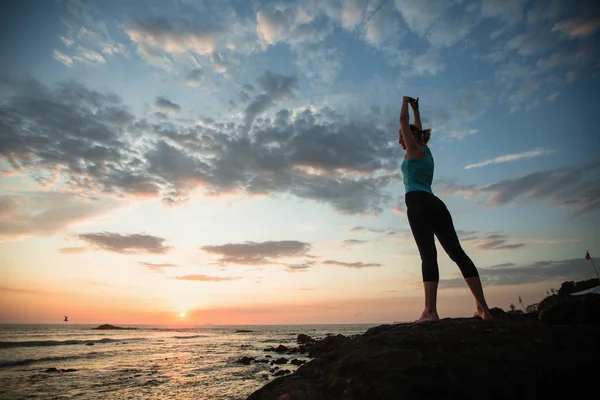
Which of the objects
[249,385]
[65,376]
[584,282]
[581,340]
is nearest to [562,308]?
[581,340]

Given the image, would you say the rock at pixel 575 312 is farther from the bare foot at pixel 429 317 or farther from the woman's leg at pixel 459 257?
the bare foot at pixel 429 317

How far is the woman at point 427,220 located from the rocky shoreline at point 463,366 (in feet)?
1.54

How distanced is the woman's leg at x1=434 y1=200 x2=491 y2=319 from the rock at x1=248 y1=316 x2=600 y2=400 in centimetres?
44

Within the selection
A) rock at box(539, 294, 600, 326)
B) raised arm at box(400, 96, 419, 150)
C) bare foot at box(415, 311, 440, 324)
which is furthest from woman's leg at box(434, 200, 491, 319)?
rock at box(539, 294, 600, 326)

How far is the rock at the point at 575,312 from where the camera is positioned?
3.93 m

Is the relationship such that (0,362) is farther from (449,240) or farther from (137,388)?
(449,240)

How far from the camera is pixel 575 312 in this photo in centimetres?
408

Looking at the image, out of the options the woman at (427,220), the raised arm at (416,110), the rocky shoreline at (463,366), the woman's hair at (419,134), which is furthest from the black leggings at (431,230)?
the raised arm at (416,110)

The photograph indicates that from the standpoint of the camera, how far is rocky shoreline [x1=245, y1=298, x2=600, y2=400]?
2.50 m

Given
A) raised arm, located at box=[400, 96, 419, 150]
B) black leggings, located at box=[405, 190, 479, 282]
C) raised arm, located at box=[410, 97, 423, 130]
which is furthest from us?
raised arm, located at box=[410, 97, 423, 130]

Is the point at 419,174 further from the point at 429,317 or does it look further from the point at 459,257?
the point at 429,317

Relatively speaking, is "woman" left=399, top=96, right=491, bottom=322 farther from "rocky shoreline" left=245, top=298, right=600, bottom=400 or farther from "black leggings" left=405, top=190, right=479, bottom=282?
"rocky shoreline" left=245, top=298, right=600, bottom=400

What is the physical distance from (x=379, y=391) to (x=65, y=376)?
72.3ft

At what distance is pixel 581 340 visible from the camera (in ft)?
9.00
